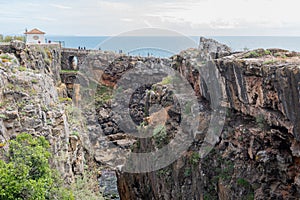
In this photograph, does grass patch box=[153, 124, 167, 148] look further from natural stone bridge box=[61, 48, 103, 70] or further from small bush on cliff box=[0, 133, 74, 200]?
natural stone bridge box=[61, 48, 103, 70]

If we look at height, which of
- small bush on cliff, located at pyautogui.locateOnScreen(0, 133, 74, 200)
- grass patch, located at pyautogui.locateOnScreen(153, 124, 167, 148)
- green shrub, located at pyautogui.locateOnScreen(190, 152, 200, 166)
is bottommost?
green shrub, located at pyautogui.locateOnScreen(190, 152, 200, 166)

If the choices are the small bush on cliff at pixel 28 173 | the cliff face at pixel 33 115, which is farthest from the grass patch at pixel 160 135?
the small bush on cliff at pixel 28 173

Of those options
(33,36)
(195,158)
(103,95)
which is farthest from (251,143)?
(33,36)

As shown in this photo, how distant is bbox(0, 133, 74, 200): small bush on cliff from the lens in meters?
12.6

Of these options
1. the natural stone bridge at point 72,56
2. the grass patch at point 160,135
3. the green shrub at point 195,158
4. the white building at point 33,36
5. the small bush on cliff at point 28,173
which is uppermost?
the white building at point 33,36

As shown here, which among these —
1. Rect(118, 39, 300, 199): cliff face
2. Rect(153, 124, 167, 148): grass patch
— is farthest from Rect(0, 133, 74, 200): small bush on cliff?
Rect(153, 124, 167, 148): grass patch

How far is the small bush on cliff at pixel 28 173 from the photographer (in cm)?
1263

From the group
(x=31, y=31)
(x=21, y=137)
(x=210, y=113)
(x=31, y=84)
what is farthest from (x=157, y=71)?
(x=21, y=137)

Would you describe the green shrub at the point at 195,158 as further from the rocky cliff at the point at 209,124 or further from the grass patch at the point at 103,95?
the grass patch at the point at 103,95

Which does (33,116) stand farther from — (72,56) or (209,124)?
(72,56)

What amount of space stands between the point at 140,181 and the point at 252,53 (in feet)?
43.8

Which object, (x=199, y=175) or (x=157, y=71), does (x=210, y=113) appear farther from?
(x=157, y=71)

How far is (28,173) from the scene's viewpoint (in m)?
13.7

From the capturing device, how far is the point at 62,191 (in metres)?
14.8
